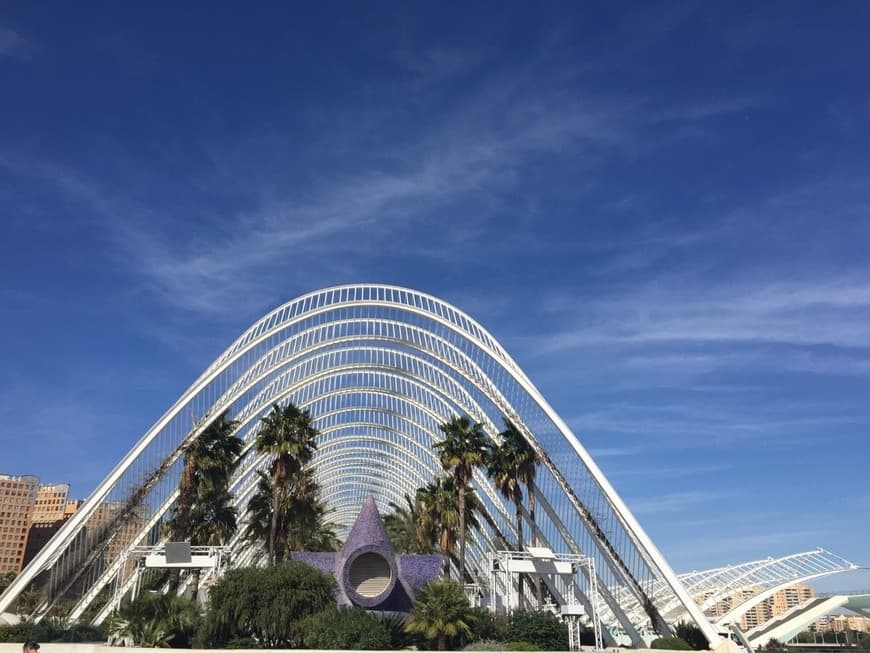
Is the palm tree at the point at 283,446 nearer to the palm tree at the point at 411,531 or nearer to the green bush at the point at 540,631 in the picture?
the palm tree at the point at 411,531

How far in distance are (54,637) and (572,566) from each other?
2389 centimetres

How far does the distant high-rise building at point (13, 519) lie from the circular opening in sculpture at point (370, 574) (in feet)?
380

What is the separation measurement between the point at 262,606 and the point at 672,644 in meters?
17.9

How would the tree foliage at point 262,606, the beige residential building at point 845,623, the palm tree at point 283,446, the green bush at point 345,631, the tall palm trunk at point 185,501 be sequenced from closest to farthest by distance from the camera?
1. the green bush at point 345,631
2. the tree foliage at point 262,606
3. the palm tree at point 283,446
4. the tall palm trunk at point 185,501
5. the beige residential building at point 845,623

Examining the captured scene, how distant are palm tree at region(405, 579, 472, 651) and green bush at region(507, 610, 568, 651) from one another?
7.92ft

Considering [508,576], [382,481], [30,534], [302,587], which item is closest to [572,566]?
[508,576]

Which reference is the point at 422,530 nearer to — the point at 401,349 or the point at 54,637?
the point at 401,349

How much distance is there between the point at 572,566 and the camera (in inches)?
1496

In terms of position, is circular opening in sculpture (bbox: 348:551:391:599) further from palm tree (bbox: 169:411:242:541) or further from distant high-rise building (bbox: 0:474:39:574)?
distant high-rise building (bbox: 0:474:39:574)

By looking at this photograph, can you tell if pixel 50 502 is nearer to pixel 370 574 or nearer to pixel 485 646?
pixel 370 574

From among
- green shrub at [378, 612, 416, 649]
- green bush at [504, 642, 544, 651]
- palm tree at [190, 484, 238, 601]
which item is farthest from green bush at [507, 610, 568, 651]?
palm tree at [190, 484, 238, 601]

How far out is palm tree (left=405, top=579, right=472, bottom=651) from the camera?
31.4 metres

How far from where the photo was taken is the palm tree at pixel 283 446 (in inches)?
1661

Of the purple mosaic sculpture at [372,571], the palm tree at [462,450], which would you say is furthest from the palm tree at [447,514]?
Result: the purple mosaic sculpture at [372,571]
